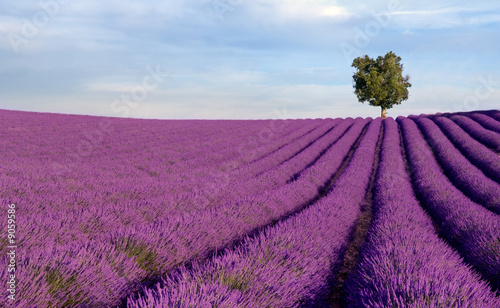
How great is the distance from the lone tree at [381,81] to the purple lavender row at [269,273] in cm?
A: 4018

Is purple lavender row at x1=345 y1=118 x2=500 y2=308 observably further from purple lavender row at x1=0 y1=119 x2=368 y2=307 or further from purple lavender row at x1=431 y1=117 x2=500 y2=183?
purple lavender row at x1=431 y1=117 x2=500 y2=183

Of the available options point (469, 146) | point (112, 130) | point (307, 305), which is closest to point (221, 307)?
point (307, 305)

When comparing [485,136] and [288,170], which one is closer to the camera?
[288,170]

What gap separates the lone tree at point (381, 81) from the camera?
42281 millimetres

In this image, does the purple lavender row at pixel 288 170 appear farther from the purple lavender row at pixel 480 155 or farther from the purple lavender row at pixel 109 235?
the purple lavender row at pixel 480 155

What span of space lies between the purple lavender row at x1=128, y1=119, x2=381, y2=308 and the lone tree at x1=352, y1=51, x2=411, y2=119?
40184 millimetres

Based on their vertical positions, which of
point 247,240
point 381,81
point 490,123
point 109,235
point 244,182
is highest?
point 381,81

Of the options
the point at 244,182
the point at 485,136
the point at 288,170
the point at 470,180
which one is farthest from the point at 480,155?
the point at 244,182

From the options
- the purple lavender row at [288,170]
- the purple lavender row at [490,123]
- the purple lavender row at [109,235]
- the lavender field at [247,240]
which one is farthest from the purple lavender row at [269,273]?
the purple lavender row at [490,123]

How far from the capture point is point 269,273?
287 centimetres

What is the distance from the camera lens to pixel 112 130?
2183 cm

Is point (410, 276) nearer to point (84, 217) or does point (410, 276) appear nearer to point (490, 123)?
point (84, 217)

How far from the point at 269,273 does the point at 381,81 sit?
43321 millimetres

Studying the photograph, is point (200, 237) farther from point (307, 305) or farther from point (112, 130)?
point (112, 130)
